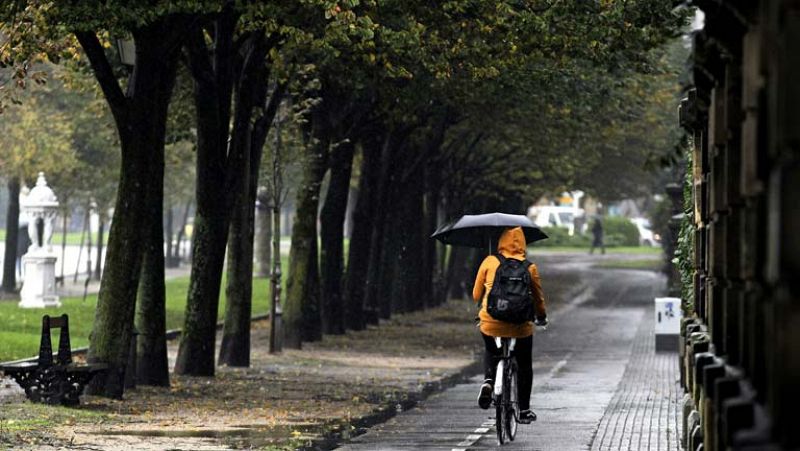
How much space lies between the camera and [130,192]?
821 inches

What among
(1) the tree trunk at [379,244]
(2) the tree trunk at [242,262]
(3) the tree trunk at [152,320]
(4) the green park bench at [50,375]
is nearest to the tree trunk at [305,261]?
(2) the tree trunk at [242,262]

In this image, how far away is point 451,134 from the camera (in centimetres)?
5050

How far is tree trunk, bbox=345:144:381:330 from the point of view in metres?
40.7

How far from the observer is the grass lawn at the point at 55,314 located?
2993 centimetres

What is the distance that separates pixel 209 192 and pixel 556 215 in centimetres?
11217

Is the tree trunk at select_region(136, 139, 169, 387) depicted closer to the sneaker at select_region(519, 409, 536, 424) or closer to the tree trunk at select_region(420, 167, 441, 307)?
the sneaker at select_region(519, 409, 536, 424)

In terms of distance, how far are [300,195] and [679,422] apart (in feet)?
50.9

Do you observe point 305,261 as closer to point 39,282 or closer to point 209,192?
point 209,192

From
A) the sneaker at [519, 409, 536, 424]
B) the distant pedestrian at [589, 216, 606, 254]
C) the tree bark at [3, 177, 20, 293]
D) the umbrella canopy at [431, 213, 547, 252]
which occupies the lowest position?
the sneaker at [519, 409, 536, 424]

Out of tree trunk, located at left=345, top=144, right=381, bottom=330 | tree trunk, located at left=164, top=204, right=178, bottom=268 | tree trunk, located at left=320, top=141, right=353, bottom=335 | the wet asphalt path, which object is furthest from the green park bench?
tree trunk, located at left=164, top=204, right=178, bottom=268

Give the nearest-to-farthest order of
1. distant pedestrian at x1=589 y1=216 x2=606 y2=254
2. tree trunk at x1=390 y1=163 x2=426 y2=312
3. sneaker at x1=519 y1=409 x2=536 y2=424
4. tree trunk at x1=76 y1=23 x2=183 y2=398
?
sneaker at x1=519 y1=409 x2=536 y2=424 → tree trunk at x1=76 y1=23 x2=183 y2=398 → tree trunk at x1=390 y1=163 x2=426 y2=312 → distant pedestrian at x1=589 y1=216 x2=606 y2=254

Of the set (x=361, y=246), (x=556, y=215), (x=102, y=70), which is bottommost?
(x=361, y=246)

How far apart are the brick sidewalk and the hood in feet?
5.86

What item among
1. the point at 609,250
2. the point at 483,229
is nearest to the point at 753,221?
the point at 483,229
